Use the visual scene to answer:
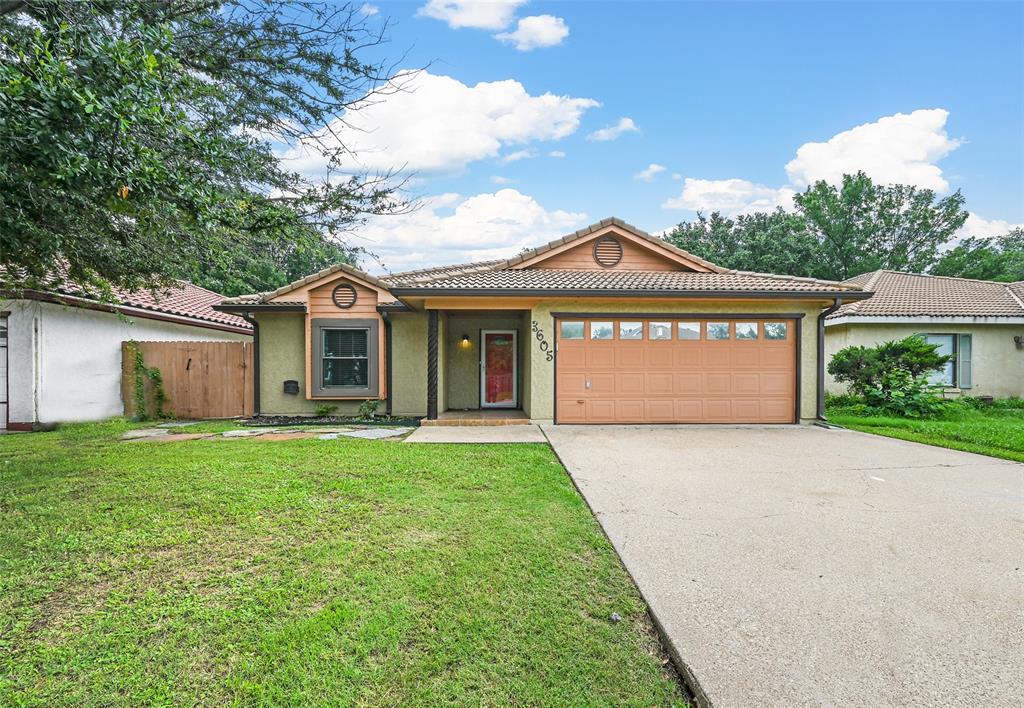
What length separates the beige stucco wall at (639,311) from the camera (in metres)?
9.18

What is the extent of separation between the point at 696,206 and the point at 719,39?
20327mm

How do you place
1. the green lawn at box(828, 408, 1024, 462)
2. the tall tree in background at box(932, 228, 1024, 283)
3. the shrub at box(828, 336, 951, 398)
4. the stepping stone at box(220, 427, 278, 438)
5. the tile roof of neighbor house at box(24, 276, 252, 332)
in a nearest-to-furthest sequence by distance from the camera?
the green lawn at box(828, 408, 1024, 462), the stepping stone at box(220, 427, 278, 438), the tile roof of neighbor house at box(24, 276, 252, 332), the shrub at box(828, 336, 951, 398), the tall tree in background at box(932, 228, 1024, 283)

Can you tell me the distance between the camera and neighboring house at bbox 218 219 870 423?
912 cm

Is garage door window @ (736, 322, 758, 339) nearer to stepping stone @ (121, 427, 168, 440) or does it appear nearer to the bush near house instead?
the bush near house

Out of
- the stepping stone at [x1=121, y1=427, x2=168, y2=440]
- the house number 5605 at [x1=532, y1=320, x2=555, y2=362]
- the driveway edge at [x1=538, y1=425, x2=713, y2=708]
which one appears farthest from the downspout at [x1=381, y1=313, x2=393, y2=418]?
the driveway edge at [x1=538, y1=425, x2=713, y2=708]

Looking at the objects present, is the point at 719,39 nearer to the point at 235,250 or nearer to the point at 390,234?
the point at 390,234

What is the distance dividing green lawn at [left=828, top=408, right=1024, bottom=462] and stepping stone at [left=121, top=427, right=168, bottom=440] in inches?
533

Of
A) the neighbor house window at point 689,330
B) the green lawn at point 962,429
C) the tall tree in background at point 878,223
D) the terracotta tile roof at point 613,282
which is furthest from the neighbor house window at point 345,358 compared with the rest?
the tall tree in background at point 878,223

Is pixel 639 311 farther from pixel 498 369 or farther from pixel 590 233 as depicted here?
pixel 498 369

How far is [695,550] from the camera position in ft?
11.2

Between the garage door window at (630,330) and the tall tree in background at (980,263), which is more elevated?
the tall tree in background at (980,263)

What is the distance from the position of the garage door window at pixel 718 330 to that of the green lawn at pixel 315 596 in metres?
6.02

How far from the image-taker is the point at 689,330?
30.6ft

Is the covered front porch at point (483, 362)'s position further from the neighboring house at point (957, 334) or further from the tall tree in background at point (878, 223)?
the tall tree in background at point (878, 223)
